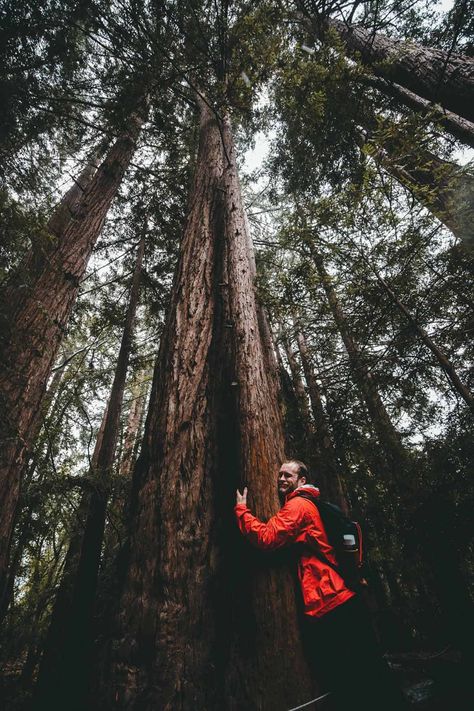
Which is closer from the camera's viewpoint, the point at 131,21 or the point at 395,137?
the point at 395,137

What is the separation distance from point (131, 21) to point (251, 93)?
267 cm

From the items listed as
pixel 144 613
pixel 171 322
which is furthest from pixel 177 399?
pixel 144 613

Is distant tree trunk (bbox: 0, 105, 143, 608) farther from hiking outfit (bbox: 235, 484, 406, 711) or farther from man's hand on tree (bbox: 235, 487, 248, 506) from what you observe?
hiking outfit (bbox: 235, 484, 406, 711)

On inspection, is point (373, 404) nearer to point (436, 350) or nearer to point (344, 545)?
point (436, 350)

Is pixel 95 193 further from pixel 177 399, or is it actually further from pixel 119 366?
pixel 177 399

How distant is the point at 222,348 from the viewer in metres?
3.27

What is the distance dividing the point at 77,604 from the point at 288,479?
162 inches

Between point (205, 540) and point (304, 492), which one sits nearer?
point (205, 540)

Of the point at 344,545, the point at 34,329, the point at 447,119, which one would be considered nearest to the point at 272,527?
the point at 344,545

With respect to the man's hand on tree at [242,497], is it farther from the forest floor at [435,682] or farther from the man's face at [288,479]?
the forest floor at [435,682]

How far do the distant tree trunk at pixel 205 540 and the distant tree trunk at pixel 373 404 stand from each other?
2.75m

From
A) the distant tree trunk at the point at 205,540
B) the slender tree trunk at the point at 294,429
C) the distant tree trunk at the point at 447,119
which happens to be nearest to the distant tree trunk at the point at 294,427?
the slender tree trunk at the point at 294,429

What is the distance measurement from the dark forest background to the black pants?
0.66ft

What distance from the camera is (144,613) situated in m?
1.76
